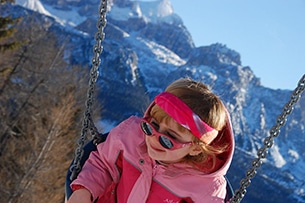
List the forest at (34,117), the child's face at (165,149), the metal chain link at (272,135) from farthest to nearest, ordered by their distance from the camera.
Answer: the forest at (34,117) < the child's face at (165,149) < the metal chain link at (272,135)

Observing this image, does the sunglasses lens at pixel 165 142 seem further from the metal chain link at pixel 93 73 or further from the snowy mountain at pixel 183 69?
the snowy mountain at pixel 183 69

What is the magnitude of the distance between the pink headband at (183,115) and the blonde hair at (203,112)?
30 millimetres

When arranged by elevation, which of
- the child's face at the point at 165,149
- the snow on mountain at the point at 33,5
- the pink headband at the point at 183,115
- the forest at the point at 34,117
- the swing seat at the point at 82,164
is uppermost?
the pink headband at the point at 183,115

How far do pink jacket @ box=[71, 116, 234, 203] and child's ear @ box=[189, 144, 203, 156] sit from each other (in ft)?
0.24

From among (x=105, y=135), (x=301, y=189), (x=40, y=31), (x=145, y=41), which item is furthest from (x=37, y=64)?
(x=145, y=41)

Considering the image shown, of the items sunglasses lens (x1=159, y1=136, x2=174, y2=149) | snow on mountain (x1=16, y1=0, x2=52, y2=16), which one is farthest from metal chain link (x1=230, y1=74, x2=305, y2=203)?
snow on mountain (x1=16, y1=0, x2=52, y2=16)

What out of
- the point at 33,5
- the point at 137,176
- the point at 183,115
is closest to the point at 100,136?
the point at 137,176

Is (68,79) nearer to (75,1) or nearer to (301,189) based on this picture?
(301,189)

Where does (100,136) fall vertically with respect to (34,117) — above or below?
above

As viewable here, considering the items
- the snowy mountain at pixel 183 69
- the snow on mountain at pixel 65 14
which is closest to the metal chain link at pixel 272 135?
the snowy mountain at pixel 183 69

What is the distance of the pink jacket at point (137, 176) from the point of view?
1820 mm

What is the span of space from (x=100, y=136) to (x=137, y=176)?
12.3 inches

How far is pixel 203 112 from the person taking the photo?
1.79m

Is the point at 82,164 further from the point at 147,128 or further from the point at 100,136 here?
the point at 147,128
